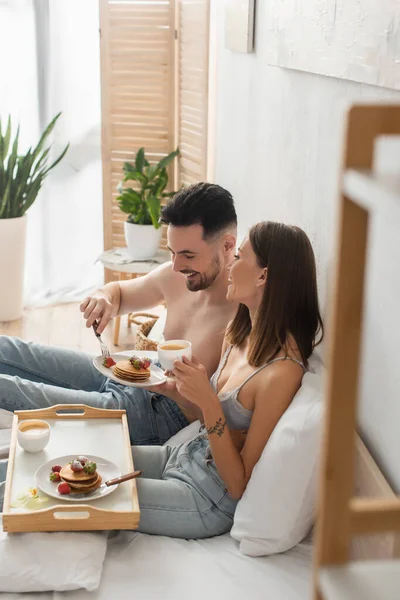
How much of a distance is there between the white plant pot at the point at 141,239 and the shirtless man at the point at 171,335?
1.34m

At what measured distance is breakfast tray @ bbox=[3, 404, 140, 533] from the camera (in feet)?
5.58

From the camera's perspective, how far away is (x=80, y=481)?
1.79 m

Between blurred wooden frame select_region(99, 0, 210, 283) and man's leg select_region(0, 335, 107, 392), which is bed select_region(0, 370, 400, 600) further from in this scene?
blurred wooden frame select_region(99, 0, 210, 283)

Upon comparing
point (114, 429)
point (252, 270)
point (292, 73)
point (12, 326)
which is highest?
point (292, 73)

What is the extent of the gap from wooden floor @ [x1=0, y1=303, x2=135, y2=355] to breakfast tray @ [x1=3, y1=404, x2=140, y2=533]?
1.77 metres

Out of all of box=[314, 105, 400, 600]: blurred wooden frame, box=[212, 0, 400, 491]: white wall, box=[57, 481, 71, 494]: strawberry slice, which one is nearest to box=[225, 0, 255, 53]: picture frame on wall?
box=[212, 0, 400, 491]: white wall

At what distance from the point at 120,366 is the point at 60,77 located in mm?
2743

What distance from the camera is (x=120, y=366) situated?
2.29m

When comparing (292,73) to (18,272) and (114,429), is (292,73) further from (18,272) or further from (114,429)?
(18,272)

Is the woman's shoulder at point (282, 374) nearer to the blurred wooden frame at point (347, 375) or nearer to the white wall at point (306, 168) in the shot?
the white wall at point (306, 168)

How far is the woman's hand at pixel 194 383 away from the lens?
6.15 ft

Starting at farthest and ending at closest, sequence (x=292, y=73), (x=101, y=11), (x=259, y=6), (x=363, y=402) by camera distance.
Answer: (x=101, y=11)
(x=259, y=6)
(x=292, y=73)
(x=363, y=402)

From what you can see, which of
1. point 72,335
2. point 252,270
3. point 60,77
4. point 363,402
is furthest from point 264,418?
point 60,77

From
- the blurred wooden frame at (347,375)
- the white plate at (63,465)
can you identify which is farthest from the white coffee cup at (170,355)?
the blurred wooden frame at (347,375)
